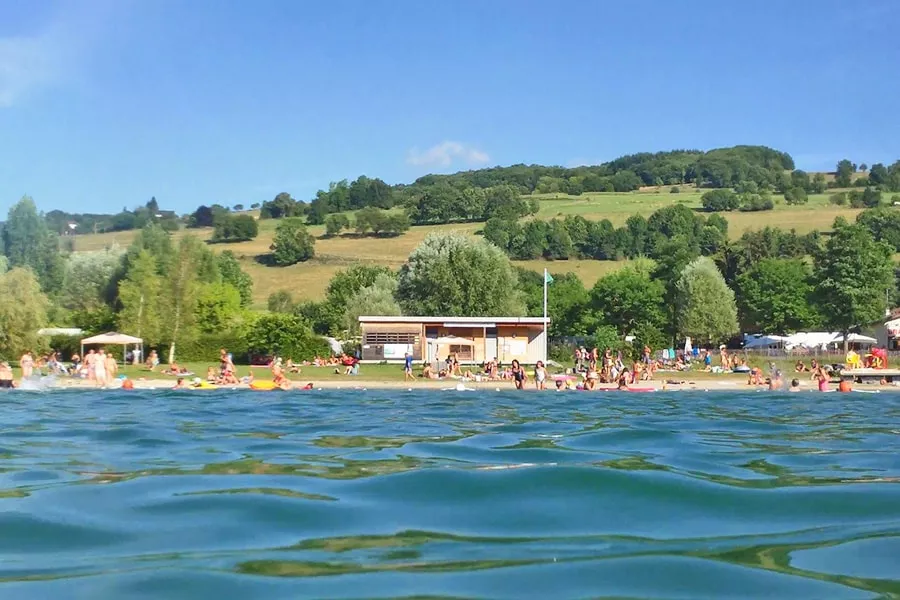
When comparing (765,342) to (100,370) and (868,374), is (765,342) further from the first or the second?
(100,370)

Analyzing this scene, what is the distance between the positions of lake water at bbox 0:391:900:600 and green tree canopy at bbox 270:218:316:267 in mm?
104861

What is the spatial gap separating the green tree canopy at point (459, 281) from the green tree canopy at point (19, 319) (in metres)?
24.9

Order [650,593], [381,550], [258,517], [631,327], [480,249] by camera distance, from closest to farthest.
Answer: [650,593], [381,550], [258,517], [480,249], [631,327]

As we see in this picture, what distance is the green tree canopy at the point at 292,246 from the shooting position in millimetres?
112625

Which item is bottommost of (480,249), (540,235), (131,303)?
(131,303)

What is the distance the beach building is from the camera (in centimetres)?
5269

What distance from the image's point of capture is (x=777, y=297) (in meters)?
72.9

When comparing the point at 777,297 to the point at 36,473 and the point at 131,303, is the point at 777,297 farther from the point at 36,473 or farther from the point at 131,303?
the point at 36,473

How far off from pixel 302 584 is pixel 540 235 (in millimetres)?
Answer: 119176

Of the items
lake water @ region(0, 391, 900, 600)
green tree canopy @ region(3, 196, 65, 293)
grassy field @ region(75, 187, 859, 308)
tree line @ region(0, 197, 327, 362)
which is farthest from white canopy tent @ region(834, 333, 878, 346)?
lake water @ region(0, 391, 900, 600)

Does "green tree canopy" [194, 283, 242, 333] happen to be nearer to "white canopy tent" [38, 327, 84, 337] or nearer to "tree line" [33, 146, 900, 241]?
"white canopy tent" [38, 327, 84, 337]

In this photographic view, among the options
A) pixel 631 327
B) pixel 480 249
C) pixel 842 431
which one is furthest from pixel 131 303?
pixel 842 431

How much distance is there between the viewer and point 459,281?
6228 centimetres

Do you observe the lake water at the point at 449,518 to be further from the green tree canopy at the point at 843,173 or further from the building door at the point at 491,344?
the green tree canopy at the point at 843,173
